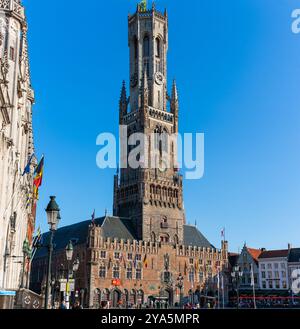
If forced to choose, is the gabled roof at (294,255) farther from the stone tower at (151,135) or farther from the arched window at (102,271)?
the arched window at (102,271)

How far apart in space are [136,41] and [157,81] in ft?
42.2

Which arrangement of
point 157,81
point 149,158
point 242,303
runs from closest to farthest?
point 242,303 < point 149,158 < point 157,81

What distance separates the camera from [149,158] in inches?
3883

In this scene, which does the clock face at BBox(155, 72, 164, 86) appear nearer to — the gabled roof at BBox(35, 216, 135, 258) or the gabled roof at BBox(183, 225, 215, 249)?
the gabled roof at BBox(183, 225, 215, 249)

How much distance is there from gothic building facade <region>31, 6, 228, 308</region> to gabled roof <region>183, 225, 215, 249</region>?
0.33m

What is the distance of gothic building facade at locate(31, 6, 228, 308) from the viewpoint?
8388 centimetres

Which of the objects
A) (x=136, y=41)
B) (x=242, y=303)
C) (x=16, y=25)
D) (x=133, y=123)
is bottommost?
(x=242, y=303)

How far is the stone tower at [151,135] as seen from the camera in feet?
311

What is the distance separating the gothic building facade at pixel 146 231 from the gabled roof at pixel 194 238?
0.33 metres

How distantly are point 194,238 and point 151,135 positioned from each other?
2657 centimetres

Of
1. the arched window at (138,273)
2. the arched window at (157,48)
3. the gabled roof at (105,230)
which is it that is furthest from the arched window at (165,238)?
the arched window at (157,48)
